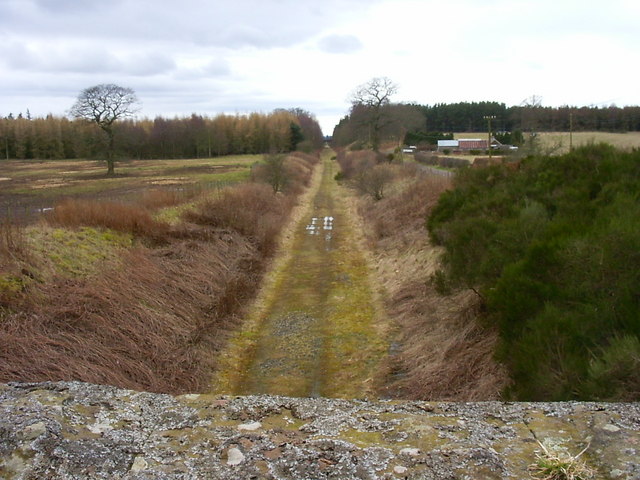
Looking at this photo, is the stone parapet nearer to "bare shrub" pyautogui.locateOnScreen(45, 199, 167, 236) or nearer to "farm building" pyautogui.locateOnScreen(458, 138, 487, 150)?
"bare shrub" pyautogui.locateOnScreen(45, 199, 167, 236)

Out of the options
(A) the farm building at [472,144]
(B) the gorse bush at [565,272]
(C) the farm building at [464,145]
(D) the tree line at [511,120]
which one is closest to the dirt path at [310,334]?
(B) the gorse bush at [565,272]

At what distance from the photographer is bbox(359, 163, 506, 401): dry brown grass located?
7.90 m

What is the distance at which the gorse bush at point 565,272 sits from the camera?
5328 mm

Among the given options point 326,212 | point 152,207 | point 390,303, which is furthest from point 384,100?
point 390,303

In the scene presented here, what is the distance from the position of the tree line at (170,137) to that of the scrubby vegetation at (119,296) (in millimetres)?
53469

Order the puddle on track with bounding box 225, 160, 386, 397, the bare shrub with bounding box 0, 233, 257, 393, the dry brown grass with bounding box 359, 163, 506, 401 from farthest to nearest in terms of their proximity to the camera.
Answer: the puddle on track with bounding box 225, 160, 386, 397 → the dry brown grass with bounding box 359, 163, 506, 401 → the bare shrub with bounding box 0, 233, 257, 393

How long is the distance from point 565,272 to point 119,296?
7.44 metres

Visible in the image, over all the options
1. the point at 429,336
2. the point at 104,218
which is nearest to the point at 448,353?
the point at 429,336

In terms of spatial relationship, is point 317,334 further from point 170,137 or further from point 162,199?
point 170,137

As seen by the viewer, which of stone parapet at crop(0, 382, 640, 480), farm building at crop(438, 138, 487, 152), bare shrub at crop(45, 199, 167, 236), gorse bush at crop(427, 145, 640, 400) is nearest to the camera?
stone parapet at crop(0, 382, 640, 480)

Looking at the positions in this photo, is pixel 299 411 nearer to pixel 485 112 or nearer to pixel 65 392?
pixel 65 392

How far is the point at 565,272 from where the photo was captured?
6.64 metres

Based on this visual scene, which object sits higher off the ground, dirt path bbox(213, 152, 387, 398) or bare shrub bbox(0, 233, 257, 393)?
bare shrub bbox(0, 233, 257, 393)

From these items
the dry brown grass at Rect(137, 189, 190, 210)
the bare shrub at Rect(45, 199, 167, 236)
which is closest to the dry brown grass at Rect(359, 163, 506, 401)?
the bare shrub at Rect(45, 199, 167, 236)
